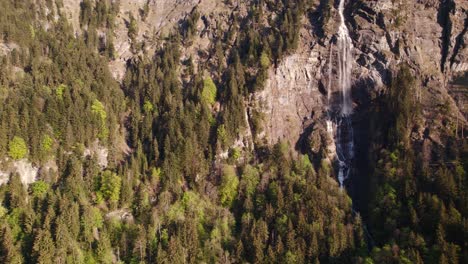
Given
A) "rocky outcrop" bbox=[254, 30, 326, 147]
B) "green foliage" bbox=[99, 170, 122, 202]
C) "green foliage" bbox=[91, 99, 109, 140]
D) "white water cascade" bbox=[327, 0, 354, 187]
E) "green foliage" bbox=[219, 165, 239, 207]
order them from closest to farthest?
"green foliage" bbox=[99, 170, 122, 202] → "green foliage" bbox=[219, 165, 239, 207] → "green foliage" bbox=[91, 99, 109, 140] → "white water cascade" bbox=[327, 0, 354, 187] → "rocky outcrop" bbox=[254, 30, 326, 147]

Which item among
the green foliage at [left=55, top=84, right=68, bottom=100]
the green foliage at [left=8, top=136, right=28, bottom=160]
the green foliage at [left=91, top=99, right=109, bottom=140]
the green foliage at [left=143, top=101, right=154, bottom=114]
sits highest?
the green foliage at [left=55, top=84, right=68, bottom=100]

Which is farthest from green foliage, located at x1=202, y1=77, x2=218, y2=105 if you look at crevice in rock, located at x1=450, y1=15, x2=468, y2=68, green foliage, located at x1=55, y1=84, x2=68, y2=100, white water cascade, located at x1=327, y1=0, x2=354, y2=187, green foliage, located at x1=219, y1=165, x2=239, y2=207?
crevice in rock, located at x1=450, y1=15, x2=468, y2=68

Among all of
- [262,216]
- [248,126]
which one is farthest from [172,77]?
[262,216]

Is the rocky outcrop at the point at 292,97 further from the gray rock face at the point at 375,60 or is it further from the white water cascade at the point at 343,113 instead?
the white water cascade at the point at 343,113

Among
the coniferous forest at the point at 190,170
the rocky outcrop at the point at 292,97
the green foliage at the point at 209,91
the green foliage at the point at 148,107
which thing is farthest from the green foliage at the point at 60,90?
the rocky outcrop at the point at 292,97

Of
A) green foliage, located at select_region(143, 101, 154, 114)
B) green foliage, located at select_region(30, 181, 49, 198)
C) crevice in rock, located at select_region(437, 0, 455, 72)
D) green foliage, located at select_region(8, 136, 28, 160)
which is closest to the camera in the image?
green foliage, located at select_region(30, 181, 49, 198)

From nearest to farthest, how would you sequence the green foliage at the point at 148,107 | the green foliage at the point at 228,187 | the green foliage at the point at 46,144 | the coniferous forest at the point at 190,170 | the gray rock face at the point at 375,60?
the coniferous forest at the point at 190,170 < the green foliage at the point at 46,144 < the green foliage at the point at 228,187 < the green foliage at the point at 148,107 < the gray rock face at the point at 375,60

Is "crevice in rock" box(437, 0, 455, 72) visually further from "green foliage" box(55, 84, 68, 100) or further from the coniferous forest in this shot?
"green foliage" box(55, 84, 68, 100)

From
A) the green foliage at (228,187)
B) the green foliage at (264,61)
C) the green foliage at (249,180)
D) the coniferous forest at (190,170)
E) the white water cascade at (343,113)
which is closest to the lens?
the coniferous forest at (190,170)
